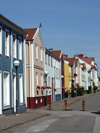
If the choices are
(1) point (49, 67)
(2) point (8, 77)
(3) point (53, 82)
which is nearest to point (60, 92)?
(3) point (53, 82)

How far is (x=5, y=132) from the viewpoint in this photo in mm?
12102

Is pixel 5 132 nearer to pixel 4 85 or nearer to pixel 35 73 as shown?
pixel 4 85

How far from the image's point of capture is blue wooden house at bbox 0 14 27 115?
1931 centimetres

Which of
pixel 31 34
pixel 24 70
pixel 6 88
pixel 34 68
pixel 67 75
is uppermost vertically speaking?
pixel 31 34

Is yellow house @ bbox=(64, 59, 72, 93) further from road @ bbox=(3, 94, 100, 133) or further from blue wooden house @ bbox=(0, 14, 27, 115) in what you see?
road @ bbox=(3, 94, 100, 133)

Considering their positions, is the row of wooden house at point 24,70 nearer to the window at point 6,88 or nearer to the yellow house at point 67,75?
the window at point 6,88

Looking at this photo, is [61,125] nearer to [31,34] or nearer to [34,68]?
[34,68]

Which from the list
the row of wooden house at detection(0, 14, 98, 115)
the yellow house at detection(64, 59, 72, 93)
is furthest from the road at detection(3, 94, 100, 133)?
the yellow house at detection(64, 59, 72, 93)

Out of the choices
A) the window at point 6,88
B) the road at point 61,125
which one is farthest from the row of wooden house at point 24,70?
the road at point 61,125

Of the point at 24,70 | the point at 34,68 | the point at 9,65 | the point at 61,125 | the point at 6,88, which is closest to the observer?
the point at 61,125

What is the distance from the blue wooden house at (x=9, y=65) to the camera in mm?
19312

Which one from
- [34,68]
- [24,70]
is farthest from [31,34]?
[24,70]

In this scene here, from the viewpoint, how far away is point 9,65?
20766 millimetres

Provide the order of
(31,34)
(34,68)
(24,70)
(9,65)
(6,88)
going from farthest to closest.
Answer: (31,34) < (34,68) < (24,70) < (9,65) < (6,88)
